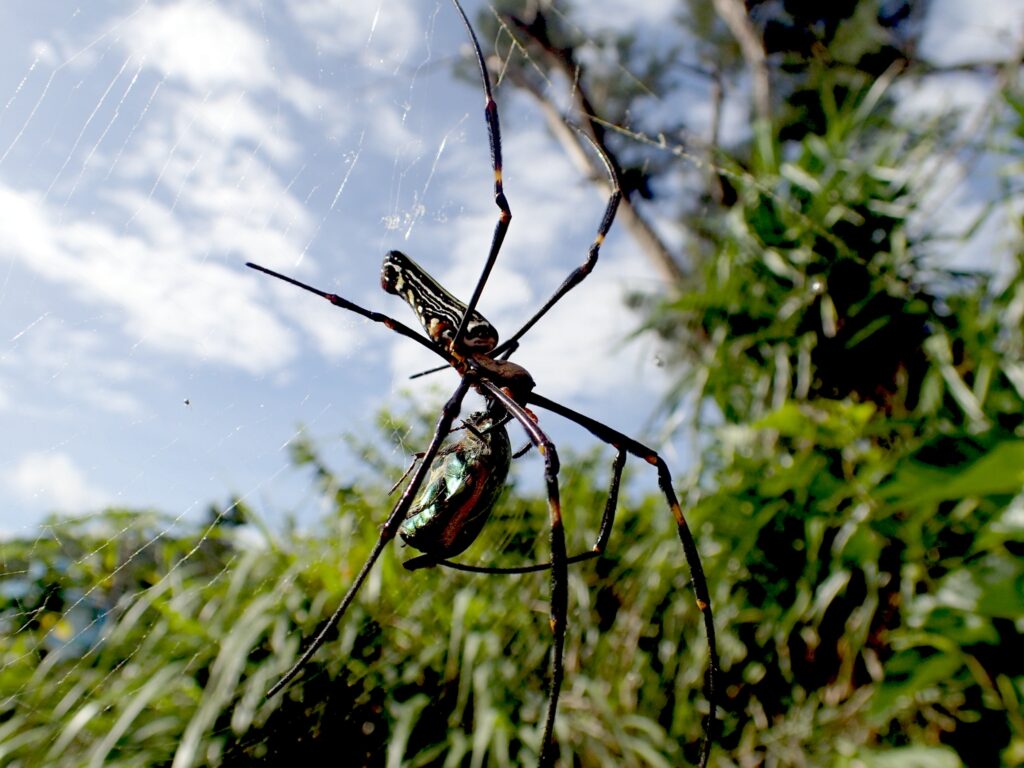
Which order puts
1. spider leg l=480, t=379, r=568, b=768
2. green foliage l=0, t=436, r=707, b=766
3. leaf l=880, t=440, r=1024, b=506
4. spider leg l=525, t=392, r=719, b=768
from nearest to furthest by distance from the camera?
spider leg l=480, t=379, r=568, b=768 → spider leg l=525, t=392, r=719, b=768 → leaf l=880, t=440, r=1024, b=506 → green foliage l=0, t=436, r=707, b=766

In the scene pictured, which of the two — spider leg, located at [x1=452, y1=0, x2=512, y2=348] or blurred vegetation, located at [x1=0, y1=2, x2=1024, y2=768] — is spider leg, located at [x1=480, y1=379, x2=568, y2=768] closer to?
spider leg, located at [x1=452, y1=0, x2=512, y2=348]

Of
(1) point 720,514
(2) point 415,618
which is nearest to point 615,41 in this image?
(1) point 720,514

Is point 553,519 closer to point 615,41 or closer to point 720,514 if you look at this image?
point 720,514

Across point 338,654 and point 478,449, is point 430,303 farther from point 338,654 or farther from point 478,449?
point 338,654

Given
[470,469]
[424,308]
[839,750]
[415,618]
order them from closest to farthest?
[470,469], [424,308], [839,750], [415,618]

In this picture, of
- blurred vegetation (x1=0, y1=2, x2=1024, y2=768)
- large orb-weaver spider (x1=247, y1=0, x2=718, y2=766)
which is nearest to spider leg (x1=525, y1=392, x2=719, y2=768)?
large orb-weaver spider (x1=247, y1=0, x2=718, y2=766)

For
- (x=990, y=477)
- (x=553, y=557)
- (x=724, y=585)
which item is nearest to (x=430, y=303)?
(x=553, y=557)

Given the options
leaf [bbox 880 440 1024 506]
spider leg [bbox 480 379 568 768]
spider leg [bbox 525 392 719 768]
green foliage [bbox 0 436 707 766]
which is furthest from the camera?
green foliage [bbox 0 436 707 766]
